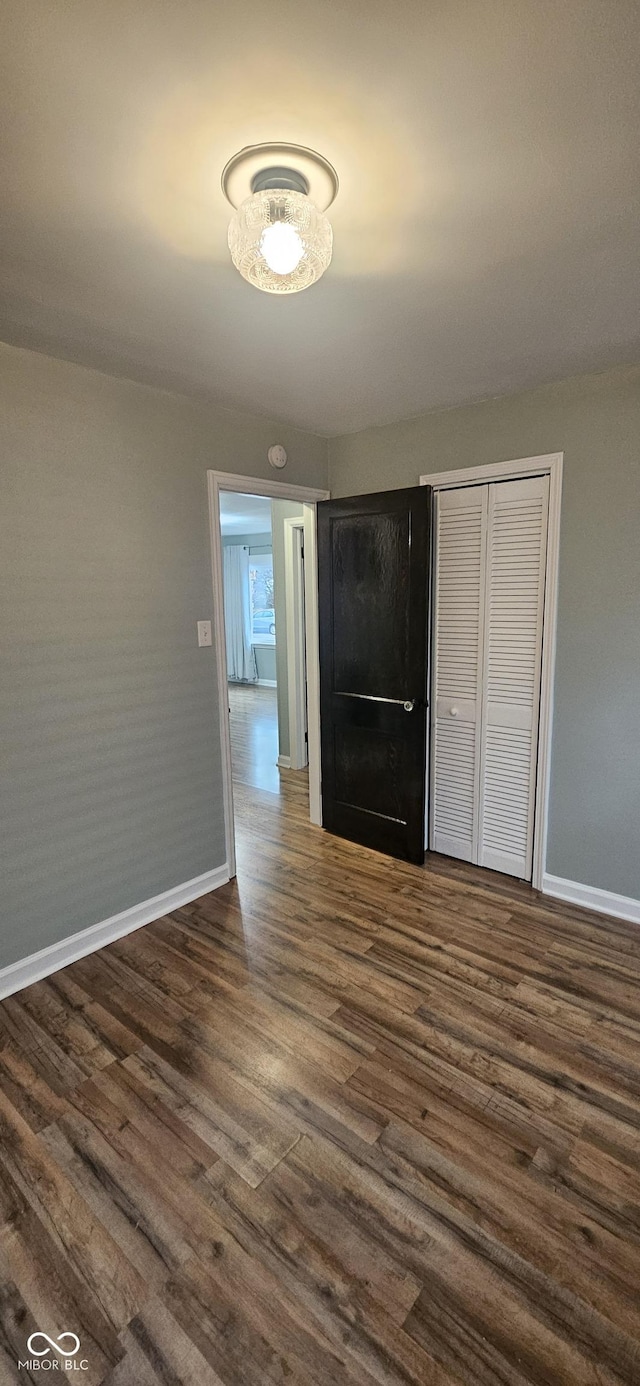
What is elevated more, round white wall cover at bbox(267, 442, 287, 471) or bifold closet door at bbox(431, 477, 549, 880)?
round white wall cover at bbox(267, 442, 287, 471)

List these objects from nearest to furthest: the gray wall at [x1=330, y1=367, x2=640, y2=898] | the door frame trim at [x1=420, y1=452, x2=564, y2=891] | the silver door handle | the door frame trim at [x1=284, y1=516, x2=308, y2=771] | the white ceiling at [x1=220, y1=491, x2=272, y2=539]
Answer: the gray wall at [x1=330, y1=367, x2=640, y2=898], the door frame trim at [x1=420, y1=452, x2=564, y2=891], the silver door handle, the door frame trim at [x1=284, y1=516, x2=308, y2=771], the white ceiling at [x1=220, y1=491, x2=272, y2=539]

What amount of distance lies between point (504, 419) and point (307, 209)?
5.67ft

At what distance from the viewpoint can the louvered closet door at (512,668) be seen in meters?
2.68

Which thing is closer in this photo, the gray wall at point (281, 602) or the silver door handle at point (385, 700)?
the silver door handle at point (385, 700)

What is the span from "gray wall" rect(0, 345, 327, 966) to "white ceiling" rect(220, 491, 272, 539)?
2334 millimetres

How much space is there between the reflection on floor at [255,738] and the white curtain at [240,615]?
24.4 inches

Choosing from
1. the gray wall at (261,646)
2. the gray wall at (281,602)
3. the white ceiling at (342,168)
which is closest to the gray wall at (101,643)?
the white ceiling at (342,168)

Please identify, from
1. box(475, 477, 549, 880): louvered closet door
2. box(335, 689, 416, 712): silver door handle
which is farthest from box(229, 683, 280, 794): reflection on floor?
box(475, 477, 549, 880): louvered closet door

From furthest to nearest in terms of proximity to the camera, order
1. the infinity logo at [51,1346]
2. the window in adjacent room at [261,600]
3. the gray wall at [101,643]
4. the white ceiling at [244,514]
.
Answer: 1. the window in adjacent room at [261,600]
2. the white ceiling at [244,514]
3. the gray wall at [101,643]
4. the infinity logo at [51,1346]

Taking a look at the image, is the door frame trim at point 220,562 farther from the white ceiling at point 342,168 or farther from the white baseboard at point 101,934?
the white ceiling at point 342,168

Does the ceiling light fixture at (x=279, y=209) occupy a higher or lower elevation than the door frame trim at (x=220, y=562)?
higher

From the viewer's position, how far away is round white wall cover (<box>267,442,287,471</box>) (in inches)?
117

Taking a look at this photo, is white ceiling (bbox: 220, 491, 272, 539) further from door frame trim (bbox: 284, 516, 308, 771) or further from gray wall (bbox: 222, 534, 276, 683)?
door frame trim (bbox: 284, 516, 308, 771)

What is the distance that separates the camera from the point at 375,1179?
1453 millimetres
